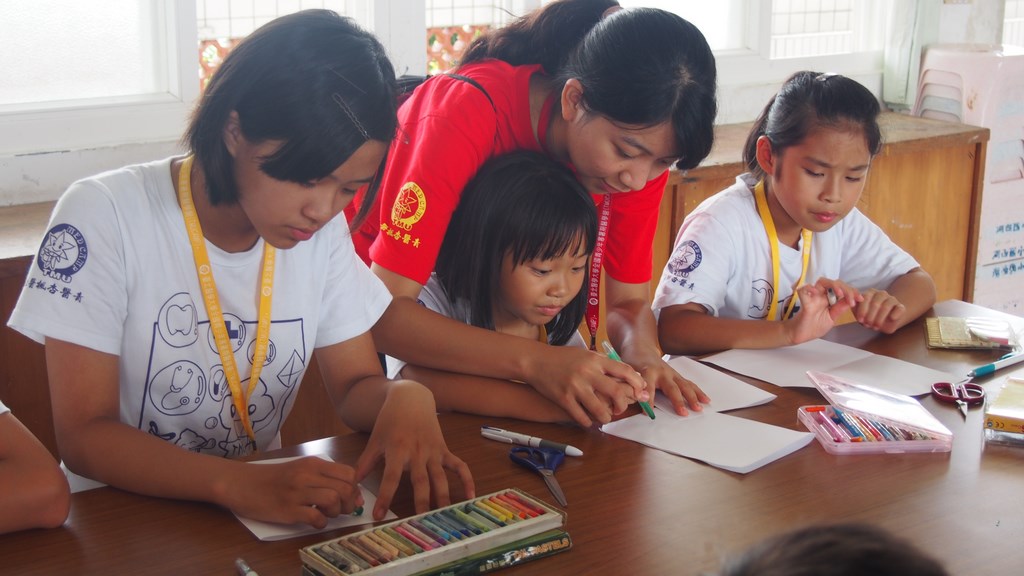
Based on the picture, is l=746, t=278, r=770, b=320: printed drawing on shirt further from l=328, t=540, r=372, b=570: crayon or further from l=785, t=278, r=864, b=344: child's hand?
l=328, t=540, r=372, b=570: crayon

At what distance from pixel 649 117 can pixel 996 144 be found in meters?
2.78

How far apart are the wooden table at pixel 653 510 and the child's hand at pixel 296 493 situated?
24mm

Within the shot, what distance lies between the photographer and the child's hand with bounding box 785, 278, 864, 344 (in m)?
1.81

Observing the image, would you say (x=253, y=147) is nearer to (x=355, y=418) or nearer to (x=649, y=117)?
(x=355, y=418)

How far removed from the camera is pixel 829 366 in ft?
5.66

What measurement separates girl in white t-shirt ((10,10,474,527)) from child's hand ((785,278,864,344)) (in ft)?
2.50

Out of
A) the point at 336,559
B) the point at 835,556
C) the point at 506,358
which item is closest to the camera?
the point at 835,556

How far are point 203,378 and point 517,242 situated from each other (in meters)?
0.54

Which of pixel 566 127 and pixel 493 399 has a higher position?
pixel 566 127

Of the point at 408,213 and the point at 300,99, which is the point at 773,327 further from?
the point at 300,99

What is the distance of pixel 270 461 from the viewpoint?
Result: 125 cm

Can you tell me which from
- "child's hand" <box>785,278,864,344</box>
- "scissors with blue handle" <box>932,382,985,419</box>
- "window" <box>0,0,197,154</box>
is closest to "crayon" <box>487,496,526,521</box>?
"scissors with blue handle" <box>932,382,985,419</box>

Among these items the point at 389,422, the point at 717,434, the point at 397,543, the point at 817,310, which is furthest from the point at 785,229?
the point at 397,543

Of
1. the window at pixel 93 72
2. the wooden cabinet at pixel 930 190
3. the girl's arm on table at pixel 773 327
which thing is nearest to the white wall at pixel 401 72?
the window at pixel 93 72
